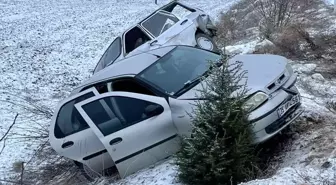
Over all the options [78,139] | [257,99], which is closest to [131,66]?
[78,139]

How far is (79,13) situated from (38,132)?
15255 millimetres

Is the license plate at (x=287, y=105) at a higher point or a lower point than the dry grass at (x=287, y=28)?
higher

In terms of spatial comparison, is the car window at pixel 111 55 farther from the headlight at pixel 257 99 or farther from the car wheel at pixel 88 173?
the headlight at pixel 257 99

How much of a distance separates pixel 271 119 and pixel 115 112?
215cm

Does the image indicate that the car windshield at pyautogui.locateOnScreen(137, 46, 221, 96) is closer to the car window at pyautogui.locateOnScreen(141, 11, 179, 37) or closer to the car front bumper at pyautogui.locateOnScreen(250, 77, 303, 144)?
the car front bumper at pyautogui.locateOnScreen(250, 77, 303, 144)

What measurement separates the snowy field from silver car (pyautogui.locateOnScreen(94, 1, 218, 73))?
5.01 feet

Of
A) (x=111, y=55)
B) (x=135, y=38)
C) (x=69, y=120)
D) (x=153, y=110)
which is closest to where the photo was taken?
(x=153, y=110)

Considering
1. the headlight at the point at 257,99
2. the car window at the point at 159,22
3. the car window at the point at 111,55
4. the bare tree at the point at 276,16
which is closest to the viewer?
the headlight at the point at 257,99

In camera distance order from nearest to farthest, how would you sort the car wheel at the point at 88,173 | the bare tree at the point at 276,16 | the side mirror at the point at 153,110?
the side mirror at the point at 153,110 → the car wheel at the point at 88,173 → the bare tree at the point at 276,16

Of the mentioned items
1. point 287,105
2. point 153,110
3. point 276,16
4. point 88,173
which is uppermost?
point 153,110

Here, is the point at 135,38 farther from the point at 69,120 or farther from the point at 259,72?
the point at 259,72

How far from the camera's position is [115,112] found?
23.5 ft

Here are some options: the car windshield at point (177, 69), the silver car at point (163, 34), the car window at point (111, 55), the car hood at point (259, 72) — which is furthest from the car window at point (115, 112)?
the car window at point (111, 55)

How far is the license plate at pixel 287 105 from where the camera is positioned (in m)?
6.37
